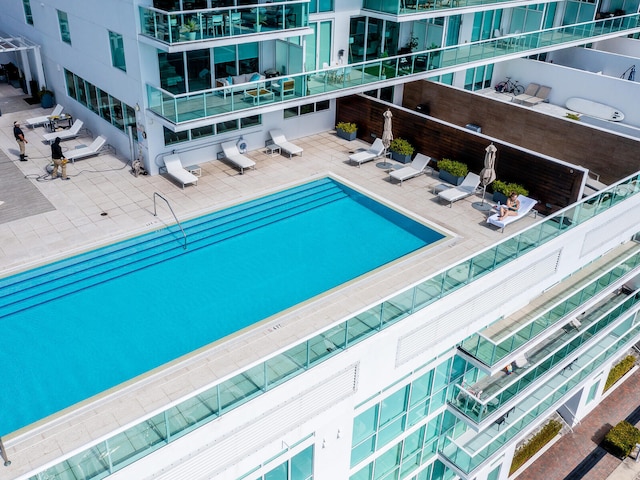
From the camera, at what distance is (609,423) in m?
21.6

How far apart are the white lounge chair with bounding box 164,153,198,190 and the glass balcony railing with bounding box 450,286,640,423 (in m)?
10.3

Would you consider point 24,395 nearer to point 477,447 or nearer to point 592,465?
point 477,447

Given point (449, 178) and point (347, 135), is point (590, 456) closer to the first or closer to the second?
point (449, 178)

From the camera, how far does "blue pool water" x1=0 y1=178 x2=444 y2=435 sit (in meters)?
12.1

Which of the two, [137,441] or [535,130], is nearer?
[137,441]

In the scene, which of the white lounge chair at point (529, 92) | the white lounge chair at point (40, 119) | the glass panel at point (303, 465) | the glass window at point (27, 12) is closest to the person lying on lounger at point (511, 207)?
the glass panel at point (303, 465)

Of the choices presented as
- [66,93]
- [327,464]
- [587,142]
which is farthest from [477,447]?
[66,93]

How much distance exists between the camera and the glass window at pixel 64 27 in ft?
70.3

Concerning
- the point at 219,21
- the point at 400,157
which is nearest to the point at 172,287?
the point at 219,21

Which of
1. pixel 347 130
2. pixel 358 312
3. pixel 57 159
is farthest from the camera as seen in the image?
pixel 347 130

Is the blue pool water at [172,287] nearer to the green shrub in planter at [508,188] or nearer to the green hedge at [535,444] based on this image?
the green shrub in planter at [508,188]

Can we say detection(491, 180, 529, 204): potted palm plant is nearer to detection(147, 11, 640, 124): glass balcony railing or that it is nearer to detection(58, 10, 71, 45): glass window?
detection(147, 11, 640, 124): glass balcony railing

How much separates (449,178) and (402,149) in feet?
7.14

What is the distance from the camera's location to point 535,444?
19828 mm
